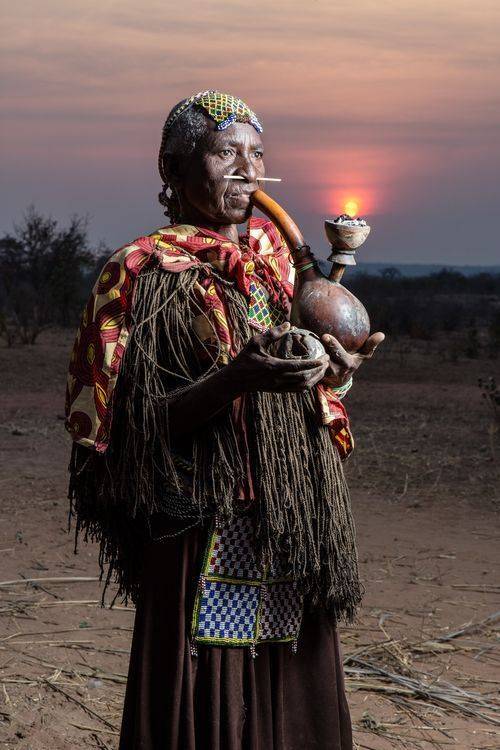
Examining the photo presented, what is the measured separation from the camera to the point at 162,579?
236 centimetres

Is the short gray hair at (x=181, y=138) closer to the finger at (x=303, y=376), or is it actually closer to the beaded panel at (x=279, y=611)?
the finger at (x=303, y=376)

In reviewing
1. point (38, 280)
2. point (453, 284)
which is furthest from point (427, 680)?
point (453, 284)

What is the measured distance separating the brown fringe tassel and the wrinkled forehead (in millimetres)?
294

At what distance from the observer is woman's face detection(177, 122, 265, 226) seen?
2.29 metres

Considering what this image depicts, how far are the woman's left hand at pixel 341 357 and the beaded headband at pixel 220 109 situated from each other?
1.88 ft

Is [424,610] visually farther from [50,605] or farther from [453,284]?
[453,284]

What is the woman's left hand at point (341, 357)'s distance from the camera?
6.88ft

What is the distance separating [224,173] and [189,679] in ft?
3.70

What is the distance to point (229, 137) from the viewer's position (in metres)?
2.31

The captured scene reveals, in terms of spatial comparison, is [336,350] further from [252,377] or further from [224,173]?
[224,173]

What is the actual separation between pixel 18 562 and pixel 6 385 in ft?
24.3

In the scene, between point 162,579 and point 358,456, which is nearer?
point 162,579

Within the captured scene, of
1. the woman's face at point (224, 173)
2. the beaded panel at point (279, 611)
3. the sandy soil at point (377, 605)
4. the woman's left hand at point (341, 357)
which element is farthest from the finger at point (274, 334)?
the sandy soil at point (377, 605)

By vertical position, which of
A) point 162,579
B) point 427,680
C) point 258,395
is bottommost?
point 427,680
